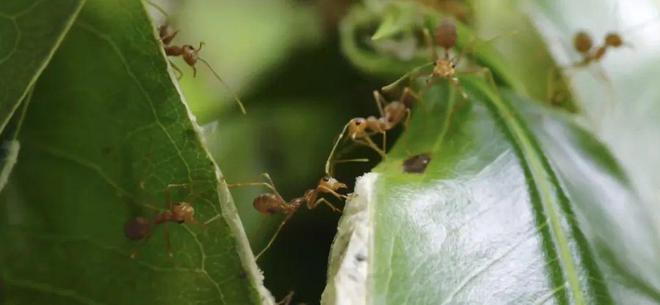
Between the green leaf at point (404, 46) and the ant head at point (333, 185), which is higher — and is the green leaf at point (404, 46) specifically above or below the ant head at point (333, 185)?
above

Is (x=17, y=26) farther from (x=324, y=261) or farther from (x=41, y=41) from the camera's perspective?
(x=324, y=261)

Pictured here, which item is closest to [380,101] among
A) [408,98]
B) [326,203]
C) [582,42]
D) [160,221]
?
[408,98]

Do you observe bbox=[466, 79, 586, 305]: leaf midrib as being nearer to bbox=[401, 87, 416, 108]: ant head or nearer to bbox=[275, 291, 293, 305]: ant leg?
bbox=[401, 87, 416, 108]: ant head

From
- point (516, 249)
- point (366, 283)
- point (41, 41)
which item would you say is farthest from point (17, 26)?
point (516, 249)

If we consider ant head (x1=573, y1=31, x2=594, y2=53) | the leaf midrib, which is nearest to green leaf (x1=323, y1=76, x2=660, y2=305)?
the leaf midrib

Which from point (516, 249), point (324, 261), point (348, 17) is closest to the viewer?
point (516, 249)

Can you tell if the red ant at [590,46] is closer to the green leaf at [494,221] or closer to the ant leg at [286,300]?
the green leaf at [494,221]

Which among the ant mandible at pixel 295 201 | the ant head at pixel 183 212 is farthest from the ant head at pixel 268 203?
the ant head at pixel 183 212
